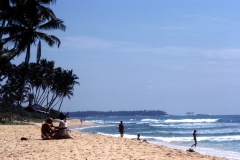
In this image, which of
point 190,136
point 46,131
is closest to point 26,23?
point 46,131

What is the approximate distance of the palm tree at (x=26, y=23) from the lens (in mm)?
21922

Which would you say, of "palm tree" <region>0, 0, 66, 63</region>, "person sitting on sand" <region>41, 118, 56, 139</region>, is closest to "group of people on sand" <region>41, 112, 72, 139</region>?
"person sitting on sand" <region>41, 118, 56, 139</region>

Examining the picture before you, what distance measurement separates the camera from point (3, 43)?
2347cm

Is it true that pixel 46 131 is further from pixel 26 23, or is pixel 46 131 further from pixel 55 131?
pixel 26 23

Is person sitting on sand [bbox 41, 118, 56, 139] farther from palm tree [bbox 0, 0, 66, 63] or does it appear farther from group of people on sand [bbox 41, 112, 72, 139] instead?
palm tree [bbox 0, 0, 66, 63]

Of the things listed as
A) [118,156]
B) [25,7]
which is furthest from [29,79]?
[118,156]

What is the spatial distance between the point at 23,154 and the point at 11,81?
174ft

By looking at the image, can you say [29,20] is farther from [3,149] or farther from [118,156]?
[118,156]

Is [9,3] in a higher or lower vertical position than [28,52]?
higher

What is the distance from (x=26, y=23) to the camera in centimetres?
2452

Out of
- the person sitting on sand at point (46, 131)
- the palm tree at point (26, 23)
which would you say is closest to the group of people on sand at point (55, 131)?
the person sitting on sand at point (46, 131)

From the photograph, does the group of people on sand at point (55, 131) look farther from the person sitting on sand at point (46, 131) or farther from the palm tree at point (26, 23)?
the palm tree at point (26, 23)

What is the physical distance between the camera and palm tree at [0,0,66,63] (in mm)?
21922

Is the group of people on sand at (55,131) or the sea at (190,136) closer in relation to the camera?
the group of people on sand at (55,131)
